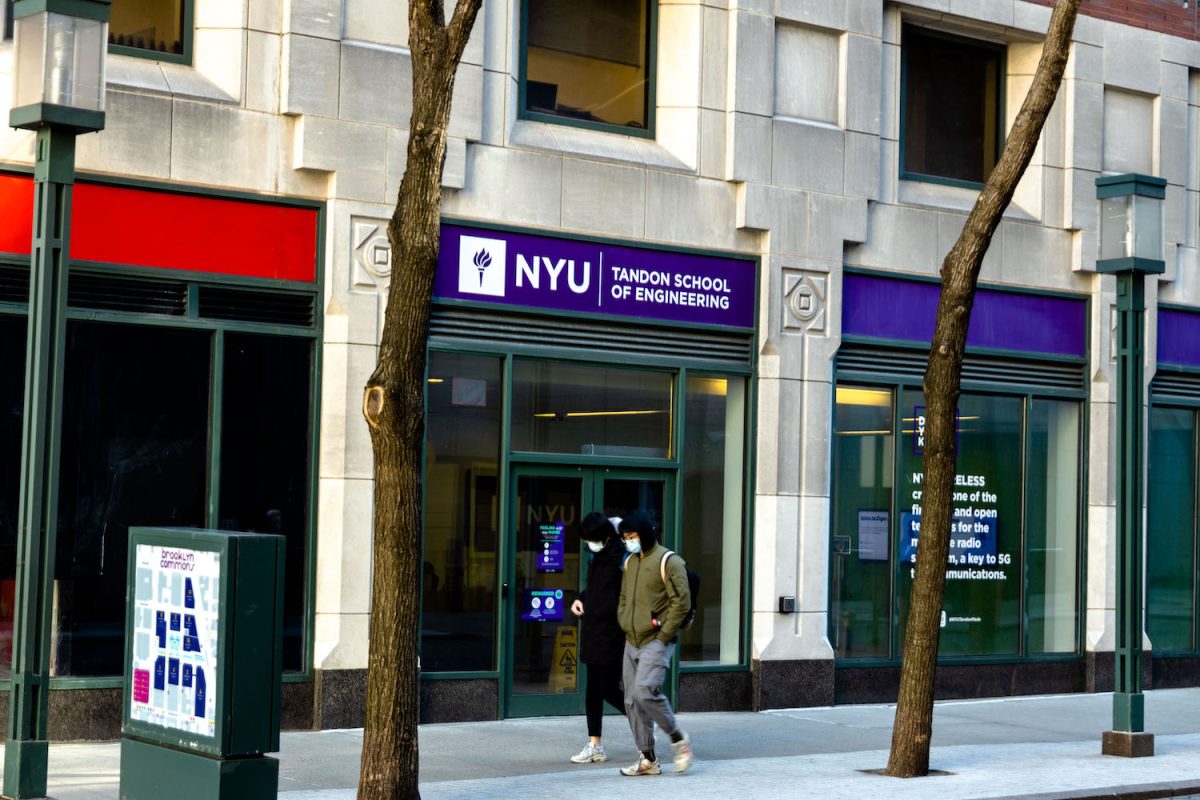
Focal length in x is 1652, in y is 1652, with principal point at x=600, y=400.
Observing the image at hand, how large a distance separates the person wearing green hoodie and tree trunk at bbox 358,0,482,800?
2.55 metres

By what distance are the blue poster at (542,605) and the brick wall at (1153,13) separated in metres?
8.64

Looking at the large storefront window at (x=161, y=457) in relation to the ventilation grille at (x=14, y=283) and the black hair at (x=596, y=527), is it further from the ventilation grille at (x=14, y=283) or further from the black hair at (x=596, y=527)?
the black hair at (x=596, y=527)

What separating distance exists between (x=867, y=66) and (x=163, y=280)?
7.54 metres

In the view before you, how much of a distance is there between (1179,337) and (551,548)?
8.39 meters

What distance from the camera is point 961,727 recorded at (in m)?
15.0

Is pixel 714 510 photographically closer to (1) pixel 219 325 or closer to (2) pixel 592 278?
(2) pixel 592 278

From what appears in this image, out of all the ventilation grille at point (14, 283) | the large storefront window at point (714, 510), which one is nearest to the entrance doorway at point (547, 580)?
the large storefront window at point (714, 510)

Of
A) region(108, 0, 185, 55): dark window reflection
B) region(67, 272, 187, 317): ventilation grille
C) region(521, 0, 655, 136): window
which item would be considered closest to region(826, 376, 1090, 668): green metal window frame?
region(521, 0, 655, 136): window

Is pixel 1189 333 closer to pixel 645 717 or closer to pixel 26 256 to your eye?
pixel 645 717

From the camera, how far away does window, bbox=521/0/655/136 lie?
15158 mm

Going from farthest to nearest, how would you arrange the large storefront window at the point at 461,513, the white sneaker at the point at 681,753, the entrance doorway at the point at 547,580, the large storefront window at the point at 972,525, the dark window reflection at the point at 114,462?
the large storefront window at the point at 972,525 < the entrance doorway at the point at 547,580 < the large storefront window at the point at 461,513 < the dark window reflection at the point at 114,462 < the white sneaker at the point at 681,753

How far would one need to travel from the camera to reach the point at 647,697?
1125 cm

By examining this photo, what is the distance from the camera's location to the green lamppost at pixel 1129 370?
43.1 ft

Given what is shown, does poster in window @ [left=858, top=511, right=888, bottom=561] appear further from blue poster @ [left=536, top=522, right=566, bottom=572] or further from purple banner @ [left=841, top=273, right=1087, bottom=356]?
blue poster @ [left=536, top=522, right=566, bottom=572]
